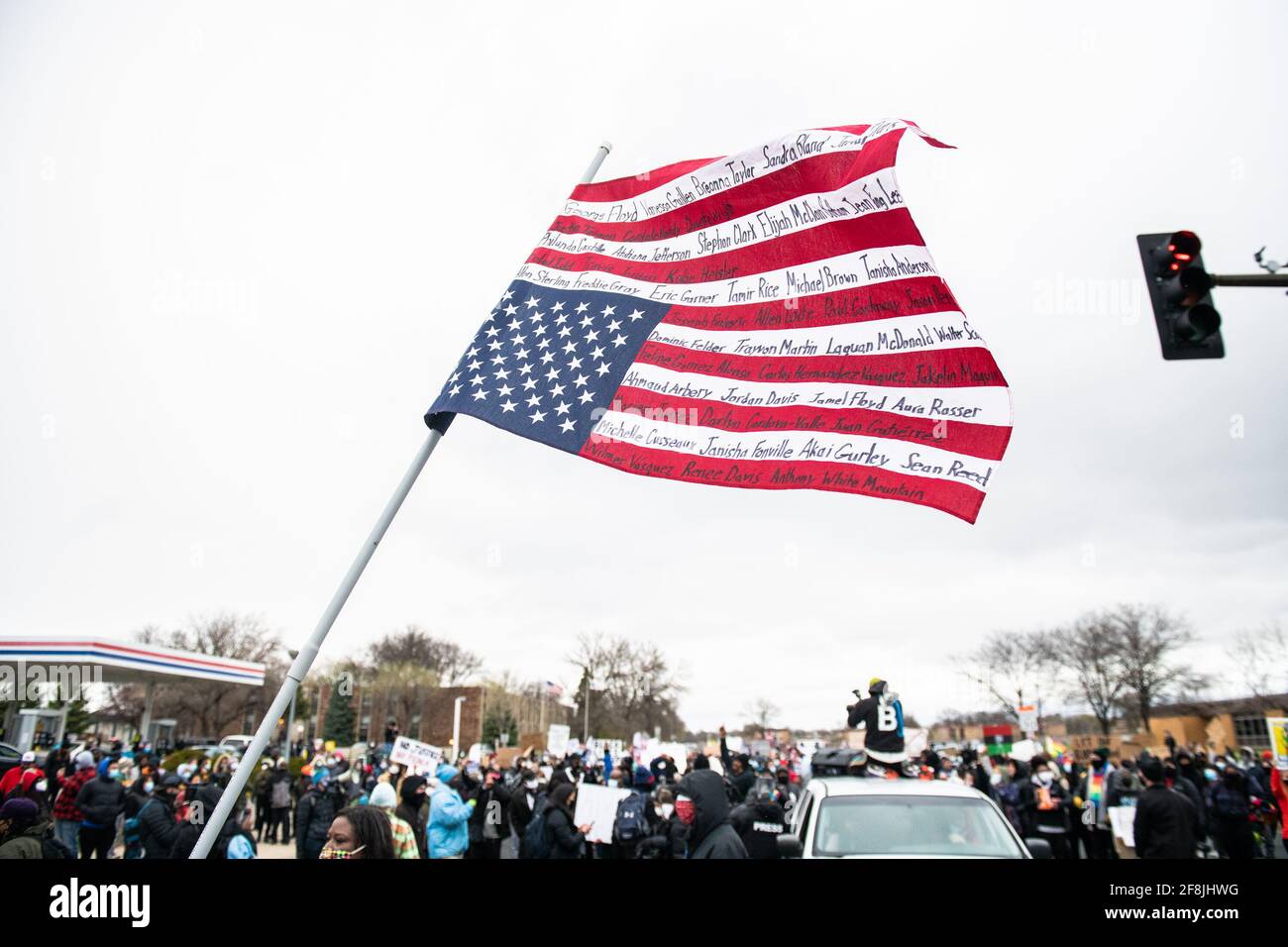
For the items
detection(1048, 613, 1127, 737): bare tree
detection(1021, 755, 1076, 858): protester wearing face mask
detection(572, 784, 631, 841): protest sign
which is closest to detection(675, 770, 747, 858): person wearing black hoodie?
detection(572, 784, 631, 841): protest sign

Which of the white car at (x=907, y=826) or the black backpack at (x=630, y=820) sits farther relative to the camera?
the black backpack at (x=630, y=820)

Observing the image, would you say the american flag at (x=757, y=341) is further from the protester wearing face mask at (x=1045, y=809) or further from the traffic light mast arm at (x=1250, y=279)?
the protester wearing face mask at (x=1045, y=809)

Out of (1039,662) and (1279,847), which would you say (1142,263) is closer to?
(1279,847)

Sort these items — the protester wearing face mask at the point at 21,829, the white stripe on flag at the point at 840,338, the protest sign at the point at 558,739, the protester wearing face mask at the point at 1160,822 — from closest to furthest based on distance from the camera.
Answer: the white stripe on flag at the point at 840,338
the protester wearing face mask at the point at 21,829
the protester wearing face mask at the point at 1160,822
the protest sign at the point at 558,739

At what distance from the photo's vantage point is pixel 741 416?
4.83 meters

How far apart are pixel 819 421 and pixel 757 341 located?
715 millimetres

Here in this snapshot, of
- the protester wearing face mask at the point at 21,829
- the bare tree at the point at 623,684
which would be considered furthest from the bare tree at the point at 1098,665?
the protester wearing face mask at the point at 21,829

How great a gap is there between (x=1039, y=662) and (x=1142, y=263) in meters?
72.1

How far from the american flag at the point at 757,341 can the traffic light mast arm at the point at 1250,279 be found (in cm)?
548

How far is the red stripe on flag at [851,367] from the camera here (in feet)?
14.8

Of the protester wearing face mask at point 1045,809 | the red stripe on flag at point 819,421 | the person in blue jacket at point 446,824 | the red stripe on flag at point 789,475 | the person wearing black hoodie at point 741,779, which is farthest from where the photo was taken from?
the protester wearing face mask at point 1045,809

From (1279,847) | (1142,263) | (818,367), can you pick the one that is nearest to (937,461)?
(818,367)

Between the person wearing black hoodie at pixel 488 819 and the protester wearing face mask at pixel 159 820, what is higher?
the protester wearing face mask at pixel 159 820
